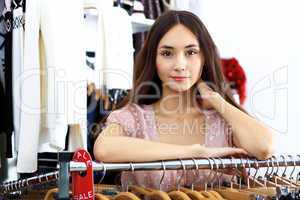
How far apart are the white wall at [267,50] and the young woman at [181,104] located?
1.40 meters

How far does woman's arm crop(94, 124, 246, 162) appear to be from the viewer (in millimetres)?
1144

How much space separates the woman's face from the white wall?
1424mm

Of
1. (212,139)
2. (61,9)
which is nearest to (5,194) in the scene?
(212,139)

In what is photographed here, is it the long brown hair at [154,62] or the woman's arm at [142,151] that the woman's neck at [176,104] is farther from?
the woman's arm at [142,151]

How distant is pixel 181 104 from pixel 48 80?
0.70 meters

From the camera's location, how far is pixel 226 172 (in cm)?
131

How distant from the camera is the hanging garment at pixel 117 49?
6.97 ft

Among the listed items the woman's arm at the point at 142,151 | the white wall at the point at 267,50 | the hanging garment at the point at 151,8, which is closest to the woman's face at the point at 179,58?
the woman's arm at the point at 142,151

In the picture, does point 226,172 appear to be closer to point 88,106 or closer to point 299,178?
point 299,178

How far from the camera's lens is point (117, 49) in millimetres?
2174

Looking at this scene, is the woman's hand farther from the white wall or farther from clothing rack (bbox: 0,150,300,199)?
the white wall

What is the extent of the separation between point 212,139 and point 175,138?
0.10 metres

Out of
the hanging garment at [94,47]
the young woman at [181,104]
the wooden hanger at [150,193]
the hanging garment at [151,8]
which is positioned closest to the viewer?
the wooden hanger at [150,193]

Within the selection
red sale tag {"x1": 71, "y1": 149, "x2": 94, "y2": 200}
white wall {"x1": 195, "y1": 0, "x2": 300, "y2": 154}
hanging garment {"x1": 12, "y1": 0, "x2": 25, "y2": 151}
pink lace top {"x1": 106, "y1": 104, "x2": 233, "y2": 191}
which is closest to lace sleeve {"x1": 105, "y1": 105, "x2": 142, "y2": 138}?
pink lace top {"x1": 106, "y1": 104, "x2": 233, "y2": 191}
